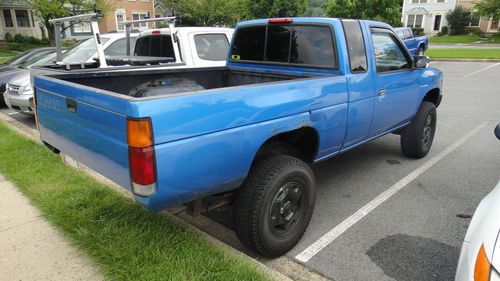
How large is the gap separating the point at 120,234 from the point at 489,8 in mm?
48652

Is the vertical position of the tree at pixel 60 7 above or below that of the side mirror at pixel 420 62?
above

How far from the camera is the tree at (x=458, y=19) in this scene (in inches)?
1861

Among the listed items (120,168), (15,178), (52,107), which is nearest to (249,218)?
(120,168)

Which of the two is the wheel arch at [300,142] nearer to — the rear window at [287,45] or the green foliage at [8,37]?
the rear window at [287,45]

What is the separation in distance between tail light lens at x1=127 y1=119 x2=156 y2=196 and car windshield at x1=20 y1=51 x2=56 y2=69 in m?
8.13

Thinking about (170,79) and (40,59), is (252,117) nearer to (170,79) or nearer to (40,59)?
(170,79)

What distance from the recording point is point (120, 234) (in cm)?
333

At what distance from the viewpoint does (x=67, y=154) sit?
10.5 ft

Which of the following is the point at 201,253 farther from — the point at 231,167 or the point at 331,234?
the point at 331,234

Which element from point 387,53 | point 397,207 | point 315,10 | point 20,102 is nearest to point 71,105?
point 397,207

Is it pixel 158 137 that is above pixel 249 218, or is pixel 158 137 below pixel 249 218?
above

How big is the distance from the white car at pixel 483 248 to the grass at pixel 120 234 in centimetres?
132

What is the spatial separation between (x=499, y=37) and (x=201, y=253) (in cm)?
4970

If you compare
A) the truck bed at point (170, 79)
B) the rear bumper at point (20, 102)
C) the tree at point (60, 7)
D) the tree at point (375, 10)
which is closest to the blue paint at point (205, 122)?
the truck bed at point (170, 79)
